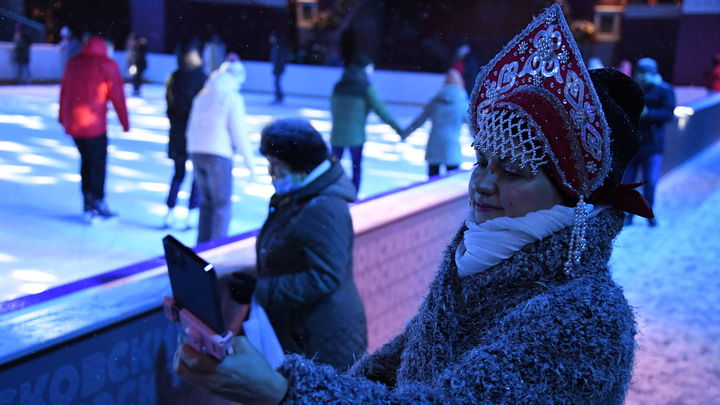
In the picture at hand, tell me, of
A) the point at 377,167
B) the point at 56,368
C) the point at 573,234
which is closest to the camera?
the point at 573,234

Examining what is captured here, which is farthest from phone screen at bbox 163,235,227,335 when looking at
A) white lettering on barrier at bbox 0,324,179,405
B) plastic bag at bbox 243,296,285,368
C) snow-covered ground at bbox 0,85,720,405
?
snow-covered ground at bbox 0,85,720,405

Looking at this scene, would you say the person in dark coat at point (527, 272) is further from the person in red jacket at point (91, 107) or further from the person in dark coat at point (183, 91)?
the person in dark coat at point (183, 91)

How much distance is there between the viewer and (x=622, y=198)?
3.43 feet

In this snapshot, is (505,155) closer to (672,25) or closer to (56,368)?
(56,368)

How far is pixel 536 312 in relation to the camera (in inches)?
35.2

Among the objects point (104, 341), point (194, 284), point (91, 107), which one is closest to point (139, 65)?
point (91, 107)

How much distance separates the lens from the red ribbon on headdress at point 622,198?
3.42 ft

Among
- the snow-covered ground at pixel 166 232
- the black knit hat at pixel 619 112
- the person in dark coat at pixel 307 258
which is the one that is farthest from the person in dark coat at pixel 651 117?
the black knit hat at pixel 619 112

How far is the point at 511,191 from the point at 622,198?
18cm

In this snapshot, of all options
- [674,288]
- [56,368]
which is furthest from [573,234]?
[674,288]

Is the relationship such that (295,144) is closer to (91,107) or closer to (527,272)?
(527,272)

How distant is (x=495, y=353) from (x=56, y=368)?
1.31 m

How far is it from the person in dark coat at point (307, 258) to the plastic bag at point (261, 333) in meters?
0.04

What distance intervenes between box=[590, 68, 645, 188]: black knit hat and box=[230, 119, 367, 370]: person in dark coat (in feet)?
4.13
